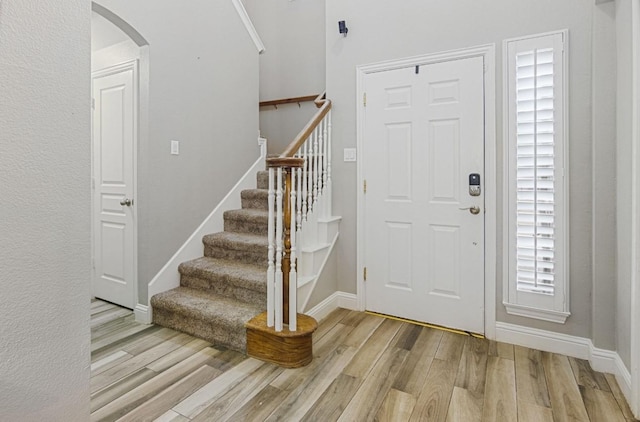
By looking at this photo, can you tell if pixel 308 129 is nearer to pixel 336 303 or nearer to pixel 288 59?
pixel 336 303

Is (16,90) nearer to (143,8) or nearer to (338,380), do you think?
(338,380)

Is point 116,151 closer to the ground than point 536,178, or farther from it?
farther from it

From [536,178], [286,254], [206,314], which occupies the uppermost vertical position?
[536,178]

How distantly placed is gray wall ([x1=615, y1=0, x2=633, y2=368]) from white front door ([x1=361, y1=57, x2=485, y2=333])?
29.2 inches

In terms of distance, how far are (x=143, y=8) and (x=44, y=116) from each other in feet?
6.75

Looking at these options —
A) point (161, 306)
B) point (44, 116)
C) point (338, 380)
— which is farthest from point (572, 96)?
point (161, 306)

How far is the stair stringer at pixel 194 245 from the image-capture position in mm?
2694

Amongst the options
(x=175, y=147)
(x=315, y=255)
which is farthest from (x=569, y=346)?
(x=175, y=147)

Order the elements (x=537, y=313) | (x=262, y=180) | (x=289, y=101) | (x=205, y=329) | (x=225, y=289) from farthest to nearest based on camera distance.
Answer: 1. (x=289, y=101)
2. (x=262, y=180)
3. (x=225, y=289)
4. (x=205, y=329)
5. (x=537, y=313)

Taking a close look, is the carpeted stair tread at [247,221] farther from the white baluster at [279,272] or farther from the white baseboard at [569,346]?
the white baseboard at [569,346]

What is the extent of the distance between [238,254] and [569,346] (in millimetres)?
2452

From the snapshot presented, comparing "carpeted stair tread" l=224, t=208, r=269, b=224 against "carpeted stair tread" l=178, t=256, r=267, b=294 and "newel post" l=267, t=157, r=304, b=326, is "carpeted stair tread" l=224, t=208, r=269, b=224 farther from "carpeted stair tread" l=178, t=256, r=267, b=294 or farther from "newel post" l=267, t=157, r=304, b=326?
"newel post" l=267, t=157, r=304, b=326

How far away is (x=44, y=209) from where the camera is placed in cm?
96

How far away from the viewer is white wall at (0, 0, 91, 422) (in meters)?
0.89
